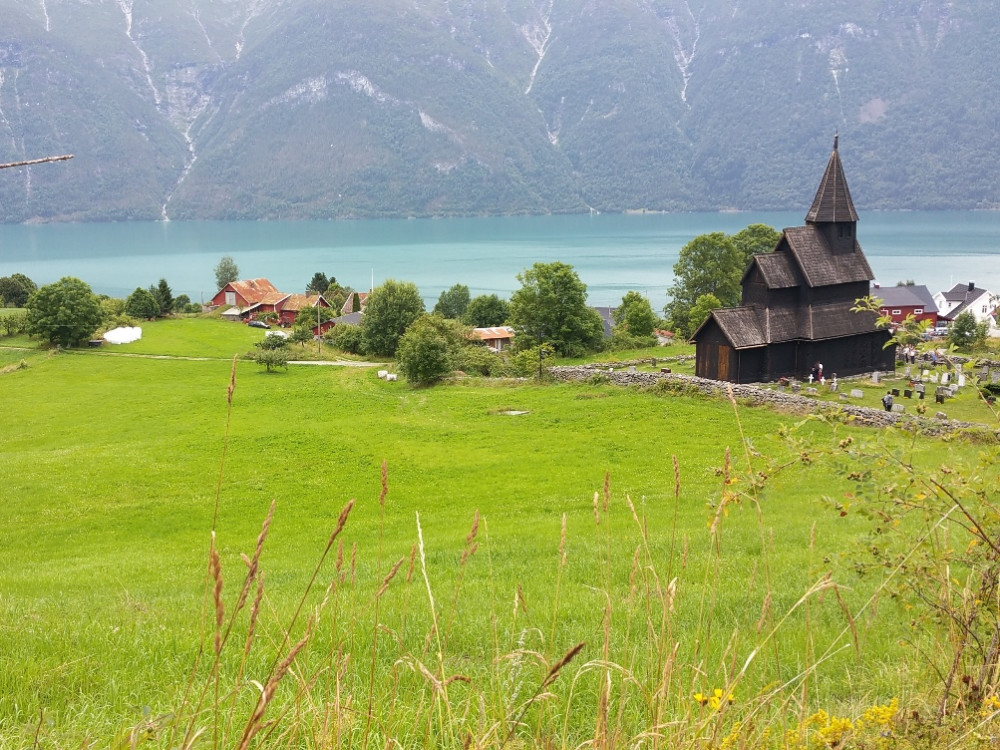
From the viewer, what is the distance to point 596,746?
224 cm

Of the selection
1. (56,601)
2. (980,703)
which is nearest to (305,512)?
(56,601)

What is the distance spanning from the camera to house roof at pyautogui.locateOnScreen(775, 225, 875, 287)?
3125 cm

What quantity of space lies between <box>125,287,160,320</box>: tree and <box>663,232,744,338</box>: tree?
44.4 m

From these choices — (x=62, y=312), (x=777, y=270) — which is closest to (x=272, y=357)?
(x=62, y=312)

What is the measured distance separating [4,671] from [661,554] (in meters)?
7.53

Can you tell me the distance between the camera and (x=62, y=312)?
54.9 metres

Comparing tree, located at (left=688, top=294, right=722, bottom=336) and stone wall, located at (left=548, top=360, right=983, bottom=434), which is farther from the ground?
tree, located at (left=688, top=294, right=722, bottom=336)

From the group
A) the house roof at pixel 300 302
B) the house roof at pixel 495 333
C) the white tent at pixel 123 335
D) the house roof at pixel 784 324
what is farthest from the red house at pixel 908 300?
the white tent at pixel 123 335

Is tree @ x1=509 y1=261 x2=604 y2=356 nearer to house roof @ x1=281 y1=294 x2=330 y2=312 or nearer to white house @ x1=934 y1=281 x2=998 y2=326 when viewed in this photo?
house roof @ x1=281 y1=294 x2=330 y2=312

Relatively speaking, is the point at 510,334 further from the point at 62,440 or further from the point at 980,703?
the point at 980,703

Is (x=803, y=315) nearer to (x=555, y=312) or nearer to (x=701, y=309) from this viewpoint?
(x=555, y=312)

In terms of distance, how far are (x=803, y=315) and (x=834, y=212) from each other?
14.5ft

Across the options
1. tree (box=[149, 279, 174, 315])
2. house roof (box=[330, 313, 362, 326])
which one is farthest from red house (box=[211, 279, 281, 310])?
house roof (box=[330, 313, 362, 326])

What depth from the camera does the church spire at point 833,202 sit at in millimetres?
31812
